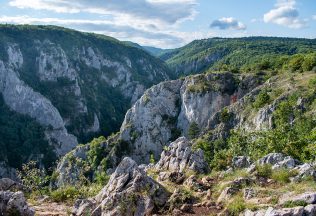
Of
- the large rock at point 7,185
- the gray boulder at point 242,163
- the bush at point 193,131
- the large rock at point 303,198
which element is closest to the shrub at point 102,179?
the large rock at point 7,185

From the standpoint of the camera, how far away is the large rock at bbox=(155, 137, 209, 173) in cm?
3644

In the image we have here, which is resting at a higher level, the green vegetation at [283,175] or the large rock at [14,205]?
the green vegetation at [283,175]

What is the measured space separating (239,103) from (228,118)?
194 inches

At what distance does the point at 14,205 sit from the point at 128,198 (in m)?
7.00

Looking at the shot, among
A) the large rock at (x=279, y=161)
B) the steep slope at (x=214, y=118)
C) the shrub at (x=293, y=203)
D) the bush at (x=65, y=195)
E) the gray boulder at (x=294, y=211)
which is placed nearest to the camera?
the gray boulder at (x=294, y=211)

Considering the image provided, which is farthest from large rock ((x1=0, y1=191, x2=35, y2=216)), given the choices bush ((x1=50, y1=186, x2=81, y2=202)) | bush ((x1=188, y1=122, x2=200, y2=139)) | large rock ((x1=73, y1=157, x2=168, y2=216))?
bush ((x1=188, y1=122, x2=200, y2=139))

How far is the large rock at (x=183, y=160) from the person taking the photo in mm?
36438

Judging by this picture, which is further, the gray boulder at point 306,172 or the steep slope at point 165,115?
the steep slope at point 165,115

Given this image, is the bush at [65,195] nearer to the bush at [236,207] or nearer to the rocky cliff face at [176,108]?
the bush at [236,207]

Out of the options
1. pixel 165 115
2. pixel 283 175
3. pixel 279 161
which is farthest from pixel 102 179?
pixel 165 115

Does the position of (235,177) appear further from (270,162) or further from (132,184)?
(132,184)

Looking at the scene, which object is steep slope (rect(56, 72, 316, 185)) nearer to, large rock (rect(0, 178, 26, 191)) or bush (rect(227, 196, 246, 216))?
large rock (rect(0, 178, 26, 191))

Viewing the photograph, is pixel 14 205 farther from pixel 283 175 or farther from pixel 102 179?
pixel 102 179

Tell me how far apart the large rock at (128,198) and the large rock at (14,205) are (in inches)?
137
